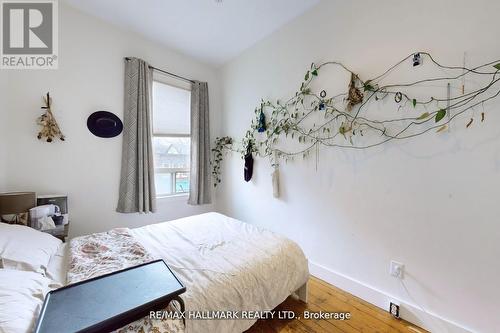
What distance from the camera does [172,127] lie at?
3184 millimetres

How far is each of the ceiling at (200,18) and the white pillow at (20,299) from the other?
97.7 inches

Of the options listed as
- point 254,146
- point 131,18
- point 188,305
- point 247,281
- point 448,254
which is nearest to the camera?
point 188,305

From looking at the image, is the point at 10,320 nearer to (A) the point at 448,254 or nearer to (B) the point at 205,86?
(A) the point at 448,254

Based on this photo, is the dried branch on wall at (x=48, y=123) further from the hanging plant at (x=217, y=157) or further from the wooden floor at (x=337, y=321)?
the wooden floor at (x=337, y=321)

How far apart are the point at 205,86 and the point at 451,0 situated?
9.30ft

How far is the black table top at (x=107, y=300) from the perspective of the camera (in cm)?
82

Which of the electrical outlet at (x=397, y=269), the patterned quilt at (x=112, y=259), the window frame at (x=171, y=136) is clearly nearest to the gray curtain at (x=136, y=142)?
the window frame at (x=171, y=136)

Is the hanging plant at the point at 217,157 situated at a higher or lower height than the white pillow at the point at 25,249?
higher

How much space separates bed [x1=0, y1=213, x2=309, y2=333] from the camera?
3.85ft

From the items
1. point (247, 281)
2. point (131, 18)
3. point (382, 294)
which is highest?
point (131, 18)

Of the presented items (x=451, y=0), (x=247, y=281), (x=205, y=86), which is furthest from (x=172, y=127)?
(x=451, y=0)

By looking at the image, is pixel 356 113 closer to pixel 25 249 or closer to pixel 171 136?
pixel 171 136

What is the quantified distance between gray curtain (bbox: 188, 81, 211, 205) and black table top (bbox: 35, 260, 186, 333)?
7.17 ft

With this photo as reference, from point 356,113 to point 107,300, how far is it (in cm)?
216
